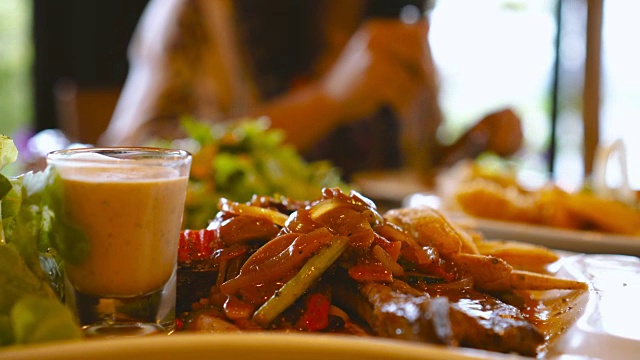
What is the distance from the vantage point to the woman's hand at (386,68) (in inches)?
112

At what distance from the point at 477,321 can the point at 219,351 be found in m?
0.35

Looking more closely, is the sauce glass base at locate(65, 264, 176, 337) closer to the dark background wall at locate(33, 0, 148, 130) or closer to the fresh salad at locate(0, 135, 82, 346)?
the fresh salad at locate(0, 135, 82, 346)

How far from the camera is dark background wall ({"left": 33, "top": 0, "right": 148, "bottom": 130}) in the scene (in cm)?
619

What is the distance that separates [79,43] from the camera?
21.0 ft

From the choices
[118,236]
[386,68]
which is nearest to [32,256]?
[118,236]

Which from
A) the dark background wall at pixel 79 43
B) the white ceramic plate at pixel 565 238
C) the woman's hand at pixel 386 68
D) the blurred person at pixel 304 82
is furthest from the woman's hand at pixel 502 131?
the dark background wall at pixel 79 43

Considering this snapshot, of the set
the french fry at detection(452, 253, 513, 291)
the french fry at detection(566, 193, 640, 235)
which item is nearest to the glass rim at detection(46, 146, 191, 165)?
the french fry at detection(452, 253, 513, 291)

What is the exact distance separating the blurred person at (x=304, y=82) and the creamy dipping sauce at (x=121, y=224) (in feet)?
7.15

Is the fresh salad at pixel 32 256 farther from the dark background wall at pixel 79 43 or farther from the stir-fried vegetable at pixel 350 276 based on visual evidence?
the dark background wall at pixel 79 43

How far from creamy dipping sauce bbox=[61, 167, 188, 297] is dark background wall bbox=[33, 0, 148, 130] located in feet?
19.9

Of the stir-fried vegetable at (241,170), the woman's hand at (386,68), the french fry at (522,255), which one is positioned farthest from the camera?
the woman's hand at (386,68)

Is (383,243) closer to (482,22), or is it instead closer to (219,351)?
(219,351)

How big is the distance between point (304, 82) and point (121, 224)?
3091mm

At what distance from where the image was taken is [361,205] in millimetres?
945
